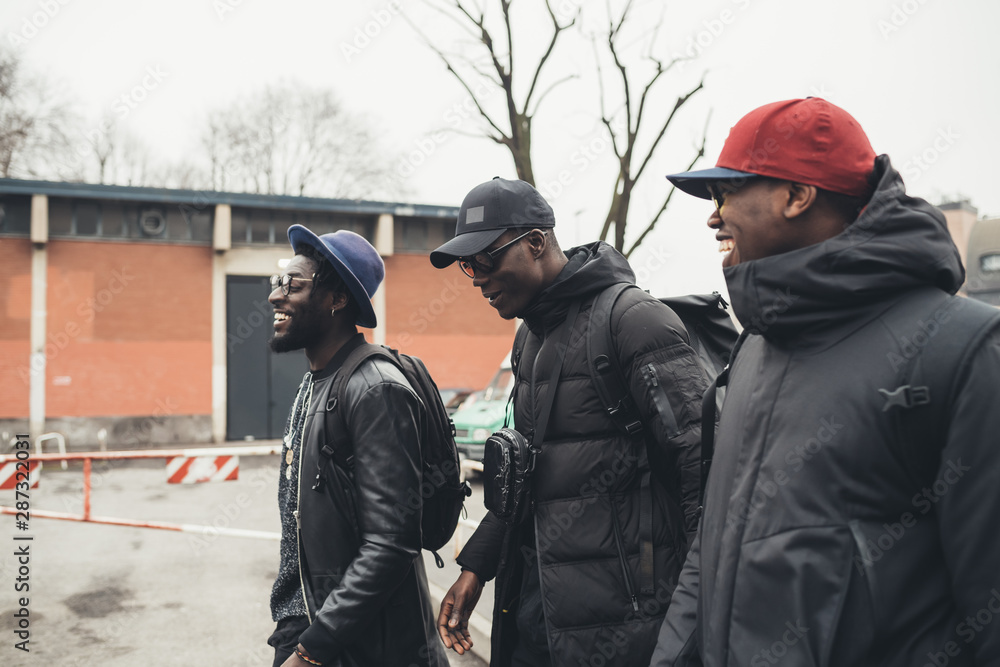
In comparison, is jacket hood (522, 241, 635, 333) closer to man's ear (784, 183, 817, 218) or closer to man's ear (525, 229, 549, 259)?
man's ear (525, 229, 549, 259)

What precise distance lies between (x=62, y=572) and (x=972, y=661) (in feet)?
26.7

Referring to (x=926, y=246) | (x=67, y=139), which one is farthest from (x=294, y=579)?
(x=67, y=139)

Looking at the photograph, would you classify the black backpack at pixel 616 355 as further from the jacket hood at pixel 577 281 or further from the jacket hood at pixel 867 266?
the jacket hood at pixel 867 266

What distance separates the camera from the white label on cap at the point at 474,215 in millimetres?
2674

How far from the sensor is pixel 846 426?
4.53 feet

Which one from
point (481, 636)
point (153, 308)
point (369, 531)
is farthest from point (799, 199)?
point (153, 308)

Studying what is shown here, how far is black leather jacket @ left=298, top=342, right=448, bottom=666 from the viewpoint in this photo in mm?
2271

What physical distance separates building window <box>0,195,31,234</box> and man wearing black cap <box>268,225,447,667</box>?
21.1 meters

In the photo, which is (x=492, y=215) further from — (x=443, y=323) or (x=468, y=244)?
(x=443, y=323)

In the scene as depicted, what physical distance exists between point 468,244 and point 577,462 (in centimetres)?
85

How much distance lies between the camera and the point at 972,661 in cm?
130

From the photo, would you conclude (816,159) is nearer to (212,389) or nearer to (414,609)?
(414,609)

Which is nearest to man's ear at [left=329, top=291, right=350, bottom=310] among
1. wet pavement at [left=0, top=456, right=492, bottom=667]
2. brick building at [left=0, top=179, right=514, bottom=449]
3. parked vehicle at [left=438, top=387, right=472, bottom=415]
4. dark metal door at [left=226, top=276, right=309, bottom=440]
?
wet pavement at [left=0, top=456, right=492, bottom=667]

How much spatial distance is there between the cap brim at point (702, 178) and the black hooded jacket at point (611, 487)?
1.75 feet
